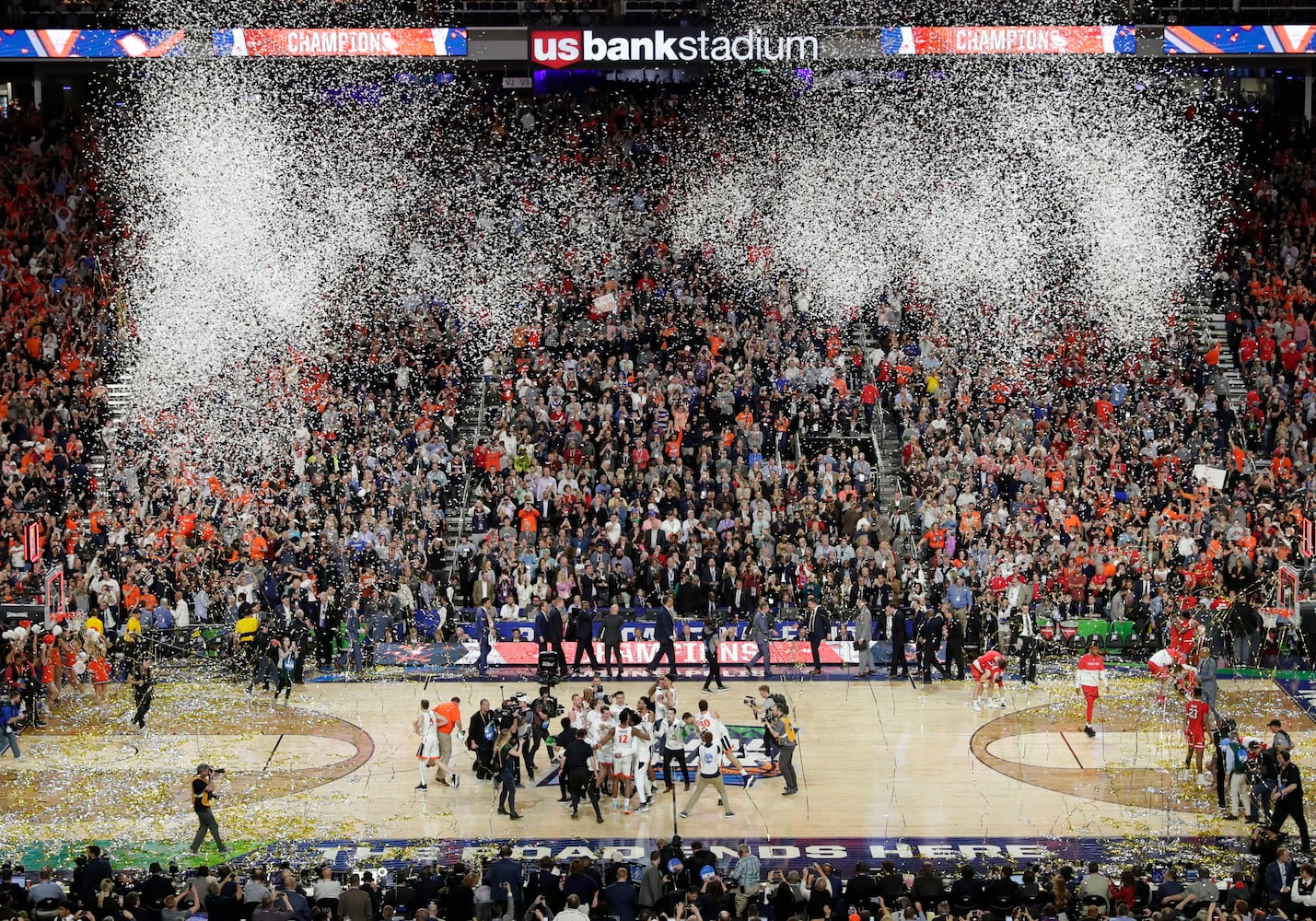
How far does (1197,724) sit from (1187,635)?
10.7 feet

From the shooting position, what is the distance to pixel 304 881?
63.4 ft

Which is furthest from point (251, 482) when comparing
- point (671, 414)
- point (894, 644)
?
point (894, 644)

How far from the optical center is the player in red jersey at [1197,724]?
22484 mm

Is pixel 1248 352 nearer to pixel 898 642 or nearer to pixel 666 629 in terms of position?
pixel 898 642

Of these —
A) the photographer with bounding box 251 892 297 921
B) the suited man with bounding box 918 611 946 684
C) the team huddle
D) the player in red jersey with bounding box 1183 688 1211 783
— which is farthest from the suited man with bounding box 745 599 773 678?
the photographer with bounding box 251 892 297 921

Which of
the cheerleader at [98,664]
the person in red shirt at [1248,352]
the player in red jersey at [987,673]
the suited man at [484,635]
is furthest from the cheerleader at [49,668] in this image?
the person in red shirt at [1248,352]

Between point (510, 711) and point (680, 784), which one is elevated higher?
point (510, 711)

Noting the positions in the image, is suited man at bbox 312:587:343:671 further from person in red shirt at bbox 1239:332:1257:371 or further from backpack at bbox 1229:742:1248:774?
person in red shirt at bbox 1239:332:1257:371

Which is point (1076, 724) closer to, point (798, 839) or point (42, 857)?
point (798, 839)

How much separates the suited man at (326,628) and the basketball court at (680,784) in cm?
88

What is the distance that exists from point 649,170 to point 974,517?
43.7 feet

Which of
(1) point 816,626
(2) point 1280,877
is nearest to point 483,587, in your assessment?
(1) point 816,626

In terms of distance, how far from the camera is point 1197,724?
22.6 m

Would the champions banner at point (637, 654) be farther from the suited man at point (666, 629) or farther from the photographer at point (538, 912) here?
the photographer at point (538, 912)
